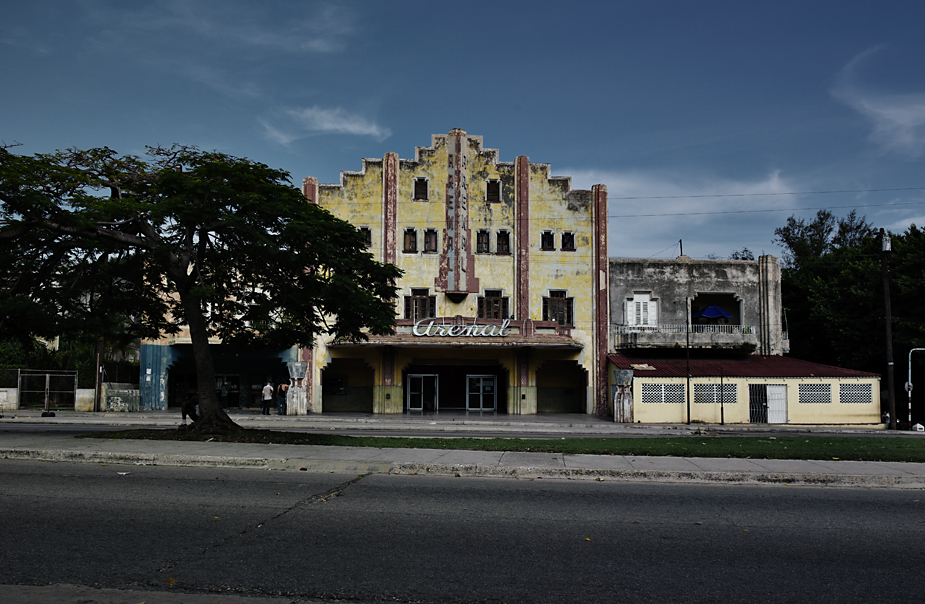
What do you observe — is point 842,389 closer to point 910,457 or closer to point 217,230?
point 910,457

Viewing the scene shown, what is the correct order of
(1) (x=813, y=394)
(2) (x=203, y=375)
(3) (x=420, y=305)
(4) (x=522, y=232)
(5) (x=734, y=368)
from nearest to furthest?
(2) (x=203, y=375) → (1) (x=813, y=394) → (5) (x=734, y=368) → (3) (x=420, y=305) → (4) (x=522, y=232)

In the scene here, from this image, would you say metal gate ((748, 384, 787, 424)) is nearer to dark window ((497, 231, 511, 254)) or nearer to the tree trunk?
dark window ((497, 231, 511, 254))

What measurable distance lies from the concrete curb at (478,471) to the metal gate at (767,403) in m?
23.8

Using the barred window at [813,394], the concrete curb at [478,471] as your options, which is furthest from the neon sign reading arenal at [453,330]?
the concrete curb at [478,471]

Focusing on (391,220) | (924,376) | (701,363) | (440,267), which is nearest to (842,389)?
(701,363)

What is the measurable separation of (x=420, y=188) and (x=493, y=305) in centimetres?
767

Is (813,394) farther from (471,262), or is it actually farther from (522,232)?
(471,262)

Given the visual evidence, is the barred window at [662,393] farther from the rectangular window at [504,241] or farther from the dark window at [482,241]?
the dark window at [482,241]

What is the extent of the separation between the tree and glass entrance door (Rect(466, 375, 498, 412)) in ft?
69.8

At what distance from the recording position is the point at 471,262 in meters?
36.7

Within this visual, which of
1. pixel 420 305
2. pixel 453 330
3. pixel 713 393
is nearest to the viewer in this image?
pixel 713 393

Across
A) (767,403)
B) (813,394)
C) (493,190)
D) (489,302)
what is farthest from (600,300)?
(813,394)

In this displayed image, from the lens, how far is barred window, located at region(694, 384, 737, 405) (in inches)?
1299

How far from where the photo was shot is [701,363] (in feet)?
117
